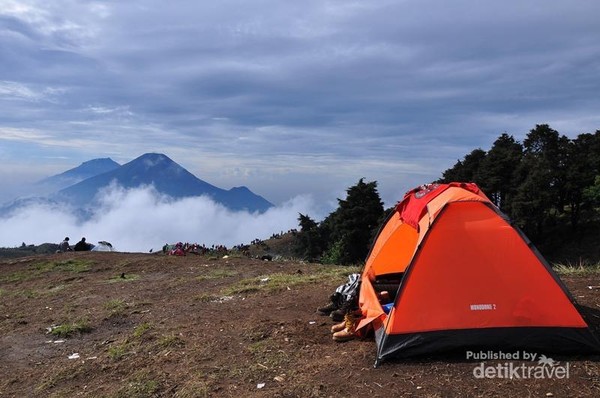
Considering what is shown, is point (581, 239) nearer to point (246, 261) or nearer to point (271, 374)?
point (246, 261)

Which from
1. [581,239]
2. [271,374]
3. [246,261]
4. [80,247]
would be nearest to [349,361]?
[271,374]

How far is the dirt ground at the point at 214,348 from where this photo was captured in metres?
4.95

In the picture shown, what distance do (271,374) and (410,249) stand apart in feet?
15.6

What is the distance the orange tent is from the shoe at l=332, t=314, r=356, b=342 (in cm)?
21

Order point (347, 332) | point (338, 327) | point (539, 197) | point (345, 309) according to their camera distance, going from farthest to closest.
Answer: point (539, 197) → point (345, 309) → point (338, 327) → point (347, 332)

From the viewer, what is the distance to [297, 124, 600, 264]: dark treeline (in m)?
39.3

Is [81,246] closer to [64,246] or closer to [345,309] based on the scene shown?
[64,246]

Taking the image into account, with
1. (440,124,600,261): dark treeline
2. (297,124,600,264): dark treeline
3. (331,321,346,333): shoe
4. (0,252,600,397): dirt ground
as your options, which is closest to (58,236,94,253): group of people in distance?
(0,252,600,397): dirt ground

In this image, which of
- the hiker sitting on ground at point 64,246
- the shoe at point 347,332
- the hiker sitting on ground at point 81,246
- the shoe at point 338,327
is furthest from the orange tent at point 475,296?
the hiker sitting on ground at point 64,246

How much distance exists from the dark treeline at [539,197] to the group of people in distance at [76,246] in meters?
23.8

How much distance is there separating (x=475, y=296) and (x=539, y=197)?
38019mm

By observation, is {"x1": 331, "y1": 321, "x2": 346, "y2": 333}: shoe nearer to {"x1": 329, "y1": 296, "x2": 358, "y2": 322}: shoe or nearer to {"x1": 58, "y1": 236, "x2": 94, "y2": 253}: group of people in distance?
{"x1": 329, "y1": 296, "x2": 358, "y2": 322}: shoe

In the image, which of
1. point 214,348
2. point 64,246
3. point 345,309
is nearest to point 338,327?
point 345,309

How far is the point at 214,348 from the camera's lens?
6.64m
